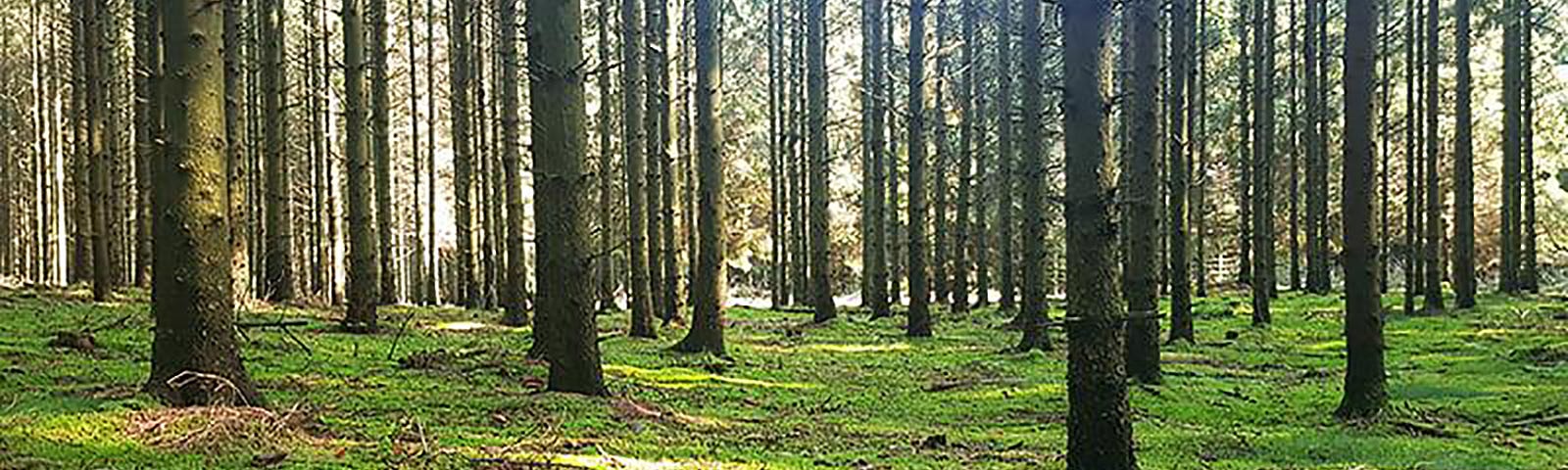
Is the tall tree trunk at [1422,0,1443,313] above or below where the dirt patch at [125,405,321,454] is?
above

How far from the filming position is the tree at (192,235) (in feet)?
24.2

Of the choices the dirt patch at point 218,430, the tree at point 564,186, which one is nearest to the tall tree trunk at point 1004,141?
the tree at point 564,186

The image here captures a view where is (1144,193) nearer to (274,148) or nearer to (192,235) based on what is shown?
(192,235)

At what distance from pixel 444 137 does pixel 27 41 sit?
1458cm

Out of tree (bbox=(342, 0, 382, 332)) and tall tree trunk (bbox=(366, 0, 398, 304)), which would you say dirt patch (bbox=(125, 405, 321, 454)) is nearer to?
tree (bbox=(342, 0, 382, 332))

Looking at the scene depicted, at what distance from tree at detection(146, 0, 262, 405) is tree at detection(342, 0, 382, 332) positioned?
8764 millimetres

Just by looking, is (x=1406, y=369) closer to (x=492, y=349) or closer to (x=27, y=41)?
(x=492, y=349)

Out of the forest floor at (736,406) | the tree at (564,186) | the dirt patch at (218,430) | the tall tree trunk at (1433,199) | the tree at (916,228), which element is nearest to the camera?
the dirt patch at (218,430)

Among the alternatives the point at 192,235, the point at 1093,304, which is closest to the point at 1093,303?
the point at 1093,304

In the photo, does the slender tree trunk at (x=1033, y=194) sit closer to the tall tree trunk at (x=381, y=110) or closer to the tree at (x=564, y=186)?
the tree at (x=564, y=186)

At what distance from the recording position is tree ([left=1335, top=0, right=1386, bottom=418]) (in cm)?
1027

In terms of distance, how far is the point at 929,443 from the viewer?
874cm

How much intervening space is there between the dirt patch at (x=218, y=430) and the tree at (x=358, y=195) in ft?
31.5

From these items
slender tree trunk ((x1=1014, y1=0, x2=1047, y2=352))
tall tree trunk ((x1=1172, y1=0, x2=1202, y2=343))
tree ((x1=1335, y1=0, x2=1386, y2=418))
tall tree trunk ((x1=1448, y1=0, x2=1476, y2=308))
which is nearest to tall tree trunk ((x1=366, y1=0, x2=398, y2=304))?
slender tree trunk ((x1=1014, y1=0, x2=1047, y2=352))
